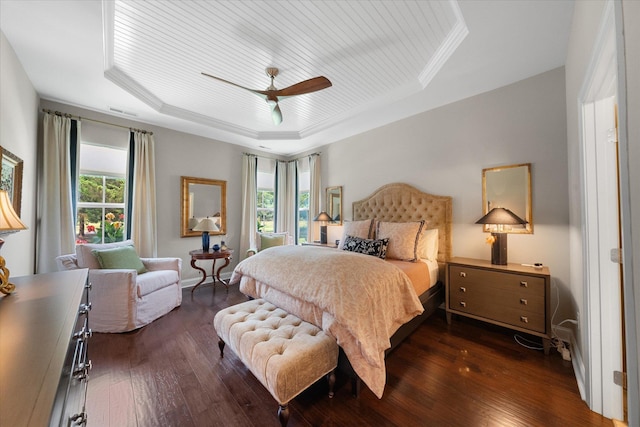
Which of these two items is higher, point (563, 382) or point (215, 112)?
point (215, 112)

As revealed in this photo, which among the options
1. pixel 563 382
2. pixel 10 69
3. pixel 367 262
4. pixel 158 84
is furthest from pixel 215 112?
pixel 563 382

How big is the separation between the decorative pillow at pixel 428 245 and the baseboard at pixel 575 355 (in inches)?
51.2

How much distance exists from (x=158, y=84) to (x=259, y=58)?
1488 mm

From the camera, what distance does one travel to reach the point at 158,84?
2953 millimetres

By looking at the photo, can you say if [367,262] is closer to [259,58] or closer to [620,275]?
[620,275]

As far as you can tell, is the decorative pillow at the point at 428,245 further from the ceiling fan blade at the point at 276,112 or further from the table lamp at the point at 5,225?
the table lamp at the point at 5,225

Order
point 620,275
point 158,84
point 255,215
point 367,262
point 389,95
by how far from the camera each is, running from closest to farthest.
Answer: point 620,275 < point 367,262 < point 158,84 < point 389,95 < point 255,215

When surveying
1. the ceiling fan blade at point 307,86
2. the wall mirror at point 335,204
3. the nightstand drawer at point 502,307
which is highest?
the ceiling fan blade at point 307,86

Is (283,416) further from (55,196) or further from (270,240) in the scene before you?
(55,196)

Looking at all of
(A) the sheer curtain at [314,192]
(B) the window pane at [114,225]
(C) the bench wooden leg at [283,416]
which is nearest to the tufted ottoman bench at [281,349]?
(C) the bench wooden leg at [283,416]

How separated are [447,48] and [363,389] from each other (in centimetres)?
310

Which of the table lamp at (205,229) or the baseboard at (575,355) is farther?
the table lamp at (205,229)

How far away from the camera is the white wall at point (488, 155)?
2439 mm

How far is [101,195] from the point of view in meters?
3.54
